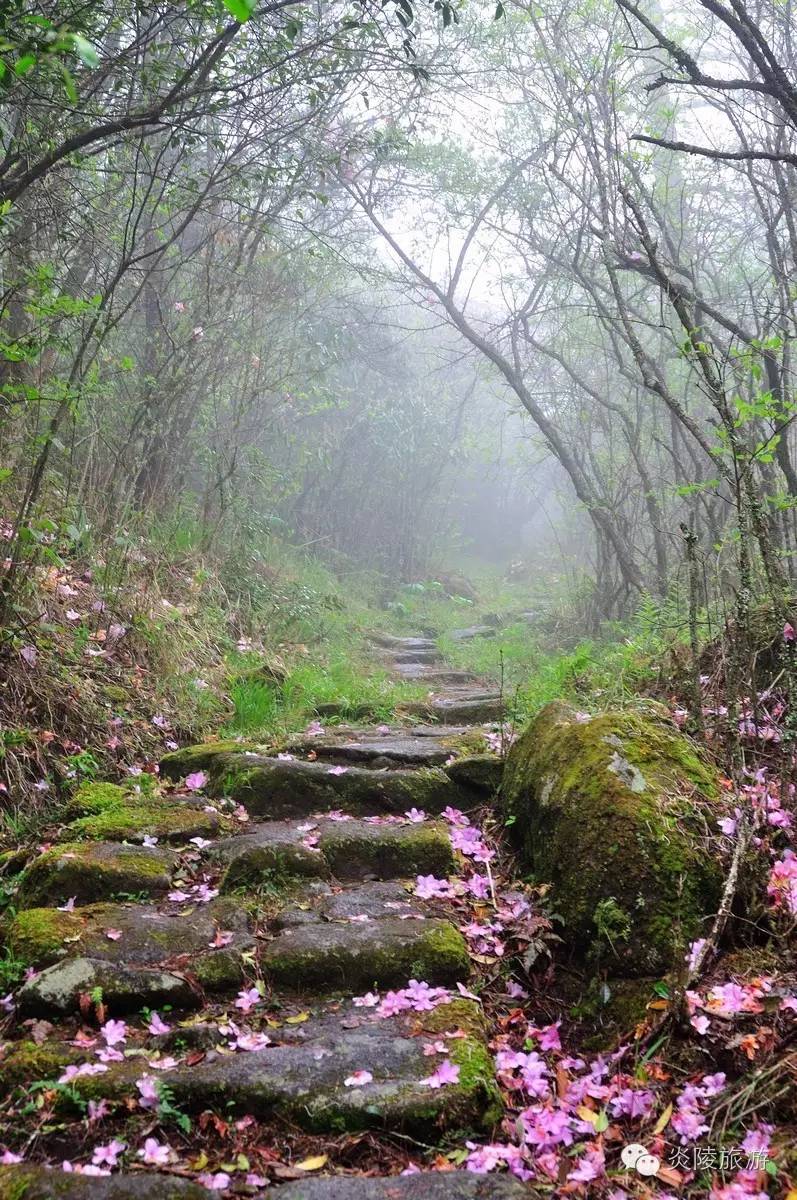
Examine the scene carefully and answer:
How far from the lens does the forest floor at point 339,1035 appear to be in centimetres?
166

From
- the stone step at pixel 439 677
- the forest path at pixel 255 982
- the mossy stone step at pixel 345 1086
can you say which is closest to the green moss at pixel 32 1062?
the forest path at pixel 255 982

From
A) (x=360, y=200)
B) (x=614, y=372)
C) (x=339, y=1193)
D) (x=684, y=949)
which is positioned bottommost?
(x=339, y=1193)

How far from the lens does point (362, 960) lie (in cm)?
239

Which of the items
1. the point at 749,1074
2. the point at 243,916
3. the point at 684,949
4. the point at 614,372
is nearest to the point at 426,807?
the point at 243,916

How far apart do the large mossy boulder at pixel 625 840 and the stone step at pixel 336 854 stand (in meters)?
0.40

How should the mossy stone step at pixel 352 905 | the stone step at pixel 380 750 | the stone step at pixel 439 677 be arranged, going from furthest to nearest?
the stone step at pixel 439 677 → the stone step at pixel 380 750 → the mossy stone step at pixel 352 905

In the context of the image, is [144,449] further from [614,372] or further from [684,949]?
[614,372]

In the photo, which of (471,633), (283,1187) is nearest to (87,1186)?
(283,1187)

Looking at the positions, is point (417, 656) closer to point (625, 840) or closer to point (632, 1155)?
point (625, 840)

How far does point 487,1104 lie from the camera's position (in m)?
1.88

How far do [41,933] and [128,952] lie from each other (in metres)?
0.29

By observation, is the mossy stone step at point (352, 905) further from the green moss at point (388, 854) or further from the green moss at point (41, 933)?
the green moss at point (41, 933)

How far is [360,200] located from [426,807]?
9264mm

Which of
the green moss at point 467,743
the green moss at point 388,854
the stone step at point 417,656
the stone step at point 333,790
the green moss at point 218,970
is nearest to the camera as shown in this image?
the green moss at point 218,970
